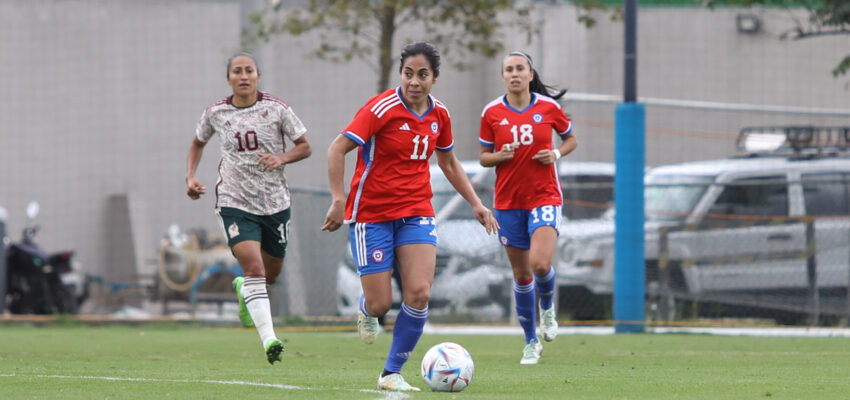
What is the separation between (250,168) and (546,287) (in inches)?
101

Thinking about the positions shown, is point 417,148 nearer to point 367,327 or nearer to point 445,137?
point 445,137

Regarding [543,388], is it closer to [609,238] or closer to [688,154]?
[609,238]

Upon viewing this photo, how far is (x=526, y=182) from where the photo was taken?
945 centimetres

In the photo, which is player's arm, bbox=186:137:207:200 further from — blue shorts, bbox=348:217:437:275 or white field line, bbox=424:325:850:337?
white field line, bbox=424:325:850:337

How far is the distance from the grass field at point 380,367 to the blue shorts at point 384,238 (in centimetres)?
68

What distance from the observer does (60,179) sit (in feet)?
72.6

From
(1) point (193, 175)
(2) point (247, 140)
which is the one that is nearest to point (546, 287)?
(2) point (247, 140)

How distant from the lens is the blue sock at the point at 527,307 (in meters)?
9.38

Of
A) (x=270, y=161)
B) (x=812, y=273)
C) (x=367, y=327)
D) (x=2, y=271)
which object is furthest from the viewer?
(x=2, y=271)

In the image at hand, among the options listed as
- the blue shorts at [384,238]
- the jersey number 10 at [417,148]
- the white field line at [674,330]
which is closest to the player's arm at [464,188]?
A: the jersey number 10 at [417,148]

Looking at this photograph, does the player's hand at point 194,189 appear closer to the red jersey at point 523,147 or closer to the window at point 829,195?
the red jersey at point 523,147

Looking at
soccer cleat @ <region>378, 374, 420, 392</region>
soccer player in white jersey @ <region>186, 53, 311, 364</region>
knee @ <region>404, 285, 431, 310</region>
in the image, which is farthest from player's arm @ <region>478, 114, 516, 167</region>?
soccer cleat @ <region>378, 374, 420, 392</region>

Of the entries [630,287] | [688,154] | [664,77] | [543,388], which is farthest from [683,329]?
[664,77]

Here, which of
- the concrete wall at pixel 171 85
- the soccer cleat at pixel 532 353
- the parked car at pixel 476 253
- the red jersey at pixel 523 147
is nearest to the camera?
the soccer cleat at pixel 532 353
